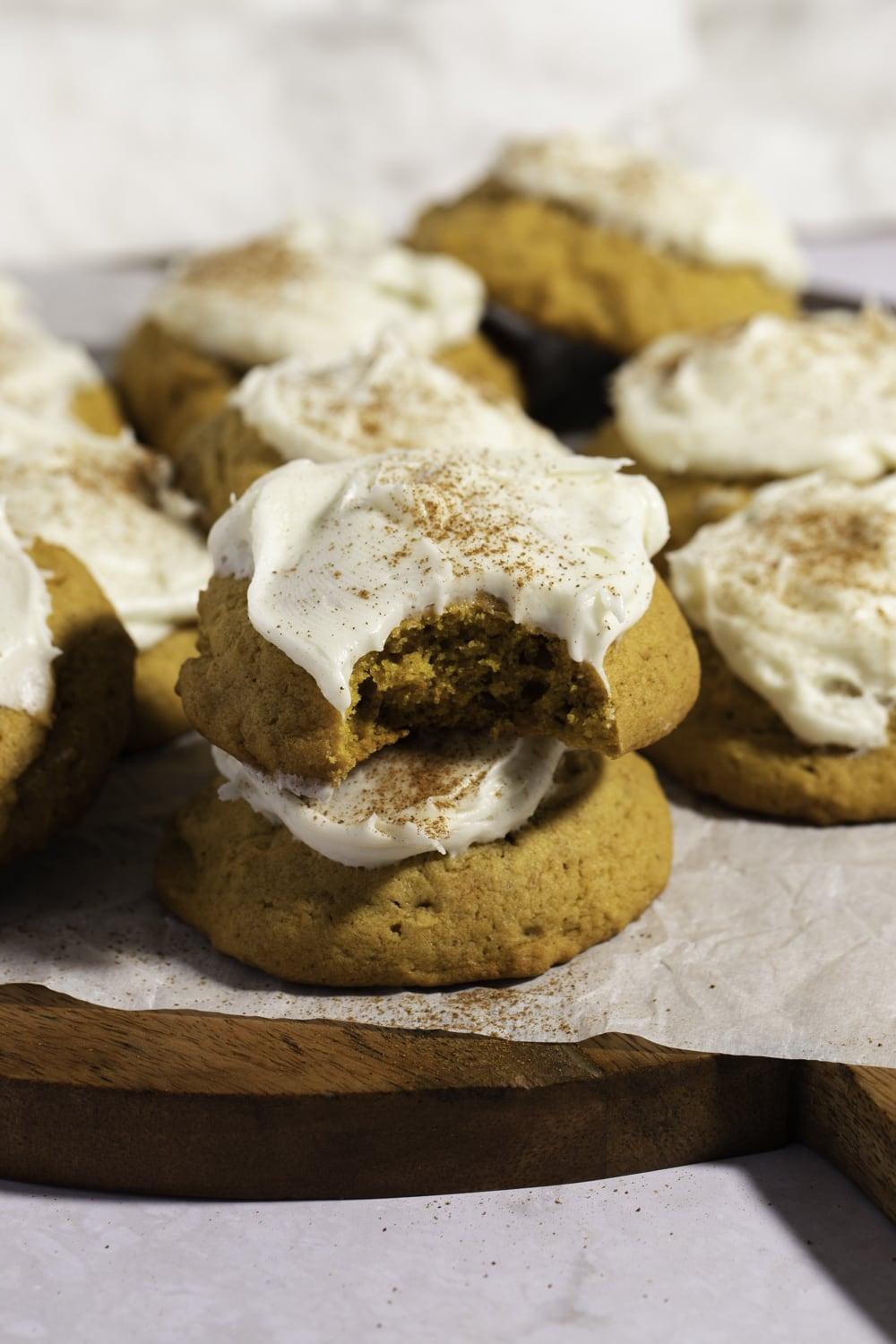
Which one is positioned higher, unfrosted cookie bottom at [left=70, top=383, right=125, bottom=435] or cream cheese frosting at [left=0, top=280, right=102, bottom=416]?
cream cheese frosting at [left=0, top=280, right=102, bottom=416]

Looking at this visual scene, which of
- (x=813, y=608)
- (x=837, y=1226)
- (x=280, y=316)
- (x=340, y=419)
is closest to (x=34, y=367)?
(x=280, y=316)

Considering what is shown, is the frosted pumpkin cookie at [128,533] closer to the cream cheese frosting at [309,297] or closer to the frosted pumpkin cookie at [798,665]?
the cream cheese frosting at [309,297]

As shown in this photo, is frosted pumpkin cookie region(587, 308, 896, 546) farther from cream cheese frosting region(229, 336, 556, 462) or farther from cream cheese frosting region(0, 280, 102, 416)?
cream cheese frosting region(0, 280, 102, 416)

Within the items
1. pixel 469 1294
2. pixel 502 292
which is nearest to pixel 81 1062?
pixel 469 1294

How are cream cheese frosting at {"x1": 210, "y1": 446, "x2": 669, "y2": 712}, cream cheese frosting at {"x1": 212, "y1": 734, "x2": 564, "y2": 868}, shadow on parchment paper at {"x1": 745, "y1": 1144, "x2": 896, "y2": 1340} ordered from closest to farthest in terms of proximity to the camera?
shadow on parchment paper at {"x1": 745, "y1": 1144, "x2": 896, "y2": 1340} < cream cheese frosting at {"x1": 210, "y1": 446, "x2": 669, "y2": 712} < cream cheese frosting at {"x1": 212, "y1": 734, "x2": 564, "y2": 868}

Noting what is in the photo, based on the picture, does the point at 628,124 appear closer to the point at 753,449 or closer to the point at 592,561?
the point at 753,449

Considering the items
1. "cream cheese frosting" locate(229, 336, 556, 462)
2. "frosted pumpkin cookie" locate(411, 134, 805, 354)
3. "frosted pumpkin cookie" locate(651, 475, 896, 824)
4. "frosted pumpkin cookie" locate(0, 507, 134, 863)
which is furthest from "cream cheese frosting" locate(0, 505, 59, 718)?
"frosted pumpkin cookie" locate(411, 134, 805, 354)

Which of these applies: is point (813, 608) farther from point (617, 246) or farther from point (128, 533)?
point (617, 246)
